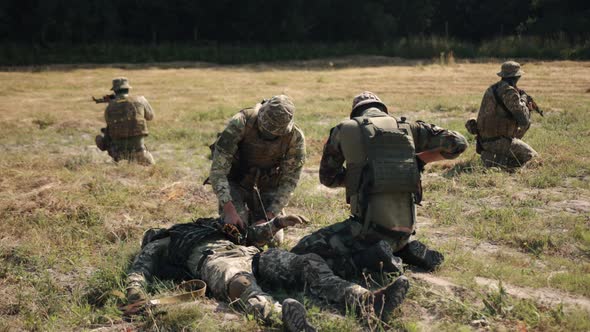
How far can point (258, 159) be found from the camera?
574 centimetres

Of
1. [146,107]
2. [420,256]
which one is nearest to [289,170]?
[420,256]

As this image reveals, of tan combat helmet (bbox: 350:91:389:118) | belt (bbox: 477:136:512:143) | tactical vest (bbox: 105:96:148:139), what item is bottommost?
belt (bbox: 477:136:512:143)

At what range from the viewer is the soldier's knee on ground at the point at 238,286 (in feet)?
14.3

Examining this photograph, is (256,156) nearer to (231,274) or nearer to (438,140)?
(231,274)

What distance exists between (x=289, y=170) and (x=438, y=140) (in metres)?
1.44

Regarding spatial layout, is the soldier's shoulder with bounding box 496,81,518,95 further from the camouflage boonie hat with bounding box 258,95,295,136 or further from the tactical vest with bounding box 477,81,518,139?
the camouflage boonie hat with bounding box 258,95,295,136

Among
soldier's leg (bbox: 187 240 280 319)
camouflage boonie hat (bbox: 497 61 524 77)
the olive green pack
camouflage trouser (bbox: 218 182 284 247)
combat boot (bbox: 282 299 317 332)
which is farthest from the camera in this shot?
camouflage boonie hat (bbox: 497 61 524 77)

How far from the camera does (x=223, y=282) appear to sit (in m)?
4.49

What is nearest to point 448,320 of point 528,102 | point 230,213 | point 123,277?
point 230,213

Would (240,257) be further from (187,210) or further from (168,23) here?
(168,23)

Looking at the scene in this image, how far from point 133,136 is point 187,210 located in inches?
126

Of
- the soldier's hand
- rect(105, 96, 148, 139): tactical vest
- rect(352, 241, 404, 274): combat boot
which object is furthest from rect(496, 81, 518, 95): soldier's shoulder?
rect(105, 96, 148, 139): tactical vest

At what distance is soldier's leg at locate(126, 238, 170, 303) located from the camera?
451 centimetres

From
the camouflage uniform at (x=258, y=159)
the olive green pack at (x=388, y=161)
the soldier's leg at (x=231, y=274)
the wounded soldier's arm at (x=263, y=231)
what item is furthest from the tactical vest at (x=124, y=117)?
the olive green pack at (x=388, y=161)
